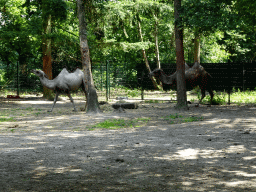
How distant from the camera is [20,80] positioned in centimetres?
2362

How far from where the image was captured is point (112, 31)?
24.4 metres

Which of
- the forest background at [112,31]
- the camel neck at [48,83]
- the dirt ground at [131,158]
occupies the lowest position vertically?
the dirt ground at [131,158]

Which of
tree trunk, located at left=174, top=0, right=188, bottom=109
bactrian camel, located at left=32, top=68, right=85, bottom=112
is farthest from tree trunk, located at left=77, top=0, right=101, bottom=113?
tree trunk, located at left=174, top=0, right=188, bottom=109

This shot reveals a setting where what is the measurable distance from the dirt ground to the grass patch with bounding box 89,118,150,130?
1.84 ft

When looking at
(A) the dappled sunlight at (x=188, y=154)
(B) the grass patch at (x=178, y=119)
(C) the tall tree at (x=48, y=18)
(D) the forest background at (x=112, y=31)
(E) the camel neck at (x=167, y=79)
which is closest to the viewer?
(A) the dappled sunlight at (x=188, y=154)

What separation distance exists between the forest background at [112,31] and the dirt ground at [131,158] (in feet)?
17.1

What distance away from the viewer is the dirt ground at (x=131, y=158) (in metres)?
4.30

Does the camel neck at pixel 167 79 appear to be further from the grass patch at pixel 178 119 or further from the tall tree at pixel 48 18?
the tall tree at pixel 48 18

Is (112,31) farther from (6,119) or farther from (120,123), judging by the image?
(120,123)

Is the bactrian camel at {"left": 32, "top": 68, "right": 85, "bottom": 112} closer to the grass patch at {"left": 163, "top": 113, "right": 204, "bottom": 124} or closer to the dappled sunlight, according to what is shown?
the grass patch at {"left": 163, "top": 113, "right": 204, "bottom": 124}

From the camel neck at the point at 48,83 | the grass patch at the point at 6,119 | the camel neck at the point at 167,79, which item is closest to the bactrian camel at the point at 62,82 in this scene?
the camel neck at the point at 48,83

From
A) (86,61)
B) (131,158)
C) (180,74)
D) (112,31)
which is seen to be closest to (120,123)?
(86,61)

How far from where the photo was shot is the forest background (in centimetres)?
1280

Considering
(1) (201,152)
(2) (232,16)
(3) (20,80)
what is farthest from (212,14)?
(3) (20,80)
